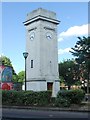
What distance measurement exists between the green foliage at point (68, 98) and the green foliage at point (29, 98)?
4.87 feet

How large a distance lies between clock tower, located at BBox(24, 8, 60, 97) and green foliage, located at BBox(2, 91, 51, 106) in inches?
733

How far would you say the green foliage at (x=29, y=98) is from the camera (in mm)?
25078

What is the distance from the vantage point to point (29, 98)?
25.4 metres

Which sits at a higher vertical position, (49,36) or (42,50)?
(49,36)

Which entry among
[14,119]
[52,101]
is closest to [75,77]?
[52,101]

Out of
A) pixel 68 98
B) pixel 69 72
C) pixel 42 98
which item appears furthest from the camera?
pixel 69 72

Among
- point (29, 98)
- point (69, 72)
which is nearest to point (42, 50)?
point (29, 98)

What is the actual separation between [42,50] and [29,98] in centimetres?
2077

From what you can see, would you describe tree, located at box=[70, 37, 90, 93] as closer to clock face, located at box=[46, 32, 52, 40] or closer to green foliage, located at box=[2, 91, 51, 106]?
clock face, located at box=[46, 32, 52, 40]

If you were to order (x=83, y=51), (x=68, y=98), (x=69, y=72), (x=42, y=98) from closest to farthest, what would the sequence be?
1. (x=68, y=98)
2. (x=42, y=98)
3. (x=83, y=51)
4. (x=69, y=72)

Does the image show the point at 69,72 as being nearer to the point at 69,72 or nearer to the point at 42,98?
the point at 69,72

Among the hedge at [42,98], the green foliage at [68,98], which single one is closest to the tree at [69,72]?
the hedge at [42,98]

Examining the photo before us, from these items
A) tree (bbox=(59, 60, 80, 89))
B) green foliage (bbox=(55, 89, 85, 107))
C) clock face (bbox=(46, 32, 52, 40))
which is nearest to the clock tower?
clock face (bbox=(46, 32, 52, 40))

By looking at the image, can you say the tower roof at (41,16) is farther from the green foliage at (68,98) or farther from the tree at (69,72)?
the green foliage at (68,98)
